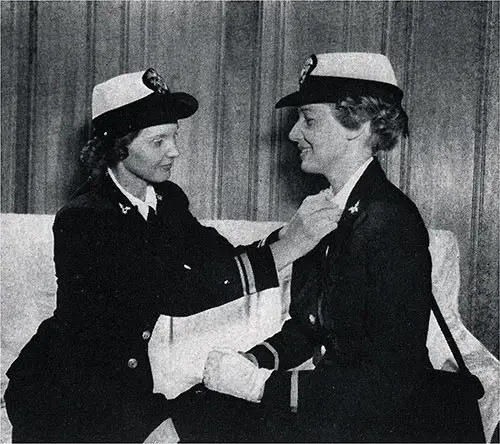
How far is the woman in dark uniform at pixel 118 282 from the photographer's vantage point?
1928 mm

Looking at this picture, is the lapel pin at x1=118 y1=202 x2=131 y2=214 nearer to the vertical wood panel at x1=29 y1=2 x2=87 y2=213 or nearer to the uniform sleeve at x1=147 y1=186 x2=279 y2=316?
the uniform sleeve at x1=147 y1=186 x2=279 y2=316

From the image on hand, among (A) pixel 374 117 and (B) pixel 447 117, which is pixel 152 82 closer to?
(A) pixel 374 117

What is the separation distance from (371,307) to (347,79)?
635mm

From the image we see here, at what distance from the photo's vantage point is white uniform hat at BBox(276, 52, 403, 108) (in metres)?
1.87

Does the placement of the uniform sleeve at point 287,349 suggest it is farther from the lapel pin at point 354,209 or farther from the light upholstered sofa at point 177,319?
the light upholstered sofa at point 177,319

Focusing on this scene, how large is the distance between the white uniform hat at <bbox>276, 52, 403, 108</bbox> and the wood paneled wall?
1.37 meters

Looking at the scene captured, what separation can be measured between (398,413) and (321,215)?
0.54 meters

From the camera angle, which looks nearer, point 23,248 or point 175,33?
point 23,248

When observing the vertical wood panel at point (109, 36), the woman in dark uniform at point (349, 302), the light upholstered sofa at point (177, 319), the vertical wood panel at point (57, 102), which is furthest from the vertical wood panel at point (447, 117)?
the vertical wood panel at point (57, 102)

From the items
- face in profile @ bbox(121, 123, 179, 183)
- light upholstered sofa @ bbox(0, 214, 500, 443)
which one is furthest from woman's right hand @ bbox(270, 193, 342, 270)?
light upholstered sofa @ bbox(0, 214, 500, 443)

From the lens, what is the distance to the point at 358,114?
1863 mm

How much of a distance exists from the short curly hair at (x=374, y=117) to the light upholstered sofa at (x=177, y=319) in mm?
920

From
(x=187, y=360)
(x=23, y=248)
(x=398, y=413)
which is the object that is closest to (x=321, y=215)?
(x=398, y=413)

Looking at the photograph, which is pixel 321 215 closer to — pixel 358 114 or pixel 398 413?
pixel 358 114
